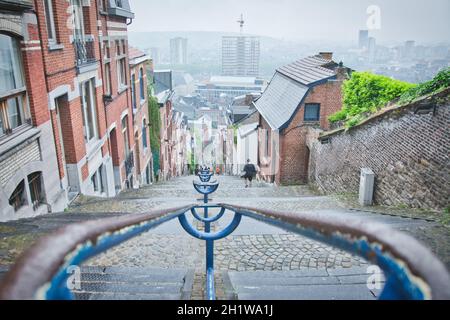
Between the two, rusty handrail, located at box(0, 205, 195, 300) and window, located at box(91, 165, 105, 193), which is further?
window, located at box(91, 165, 105, 193)

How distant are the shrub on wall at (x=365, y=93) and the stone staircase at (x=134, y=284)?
878 centimetres

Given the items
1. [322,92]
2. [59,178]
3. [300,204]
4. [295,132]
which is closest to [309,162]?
[295,132]

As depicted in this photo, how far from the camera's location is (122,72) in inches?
599

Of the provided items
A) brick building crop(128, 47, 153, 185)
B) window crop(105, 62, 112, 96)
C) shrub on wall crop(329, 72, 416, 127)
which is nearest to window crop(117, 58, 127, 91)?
brick building crop(128, 47, 153, 185)

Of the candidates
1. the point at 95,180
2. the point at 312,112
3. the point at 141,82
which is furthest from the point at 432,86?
the point at 141,82

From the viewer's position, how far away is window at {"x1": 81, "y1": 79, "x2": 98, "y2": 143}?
10.5 metres

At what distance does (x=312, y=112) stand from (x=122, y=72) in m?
9.07

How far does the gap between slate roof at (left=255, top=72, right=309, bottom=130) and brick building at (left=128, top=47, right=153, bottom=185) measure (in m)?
6.69

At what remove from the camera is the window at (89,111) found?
10539 millimetres

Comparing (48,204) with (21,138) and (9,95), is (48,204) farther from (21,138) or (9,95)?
(9,95)

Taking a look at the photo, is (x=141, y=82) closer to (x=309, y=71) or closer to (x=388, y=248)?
(x=309, y=71)

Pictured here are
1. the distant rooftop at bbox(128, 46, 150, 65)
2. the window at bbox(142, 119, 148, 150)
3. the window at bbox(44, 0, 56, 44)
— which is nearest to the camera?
the window at bbox(44, 0, 56, 44)

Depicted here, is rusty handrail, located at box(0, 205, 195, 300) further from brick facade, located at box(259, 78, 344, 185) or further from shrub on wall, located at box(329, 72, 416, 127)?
brick facade, located at box(259, 78, 344, 185)
